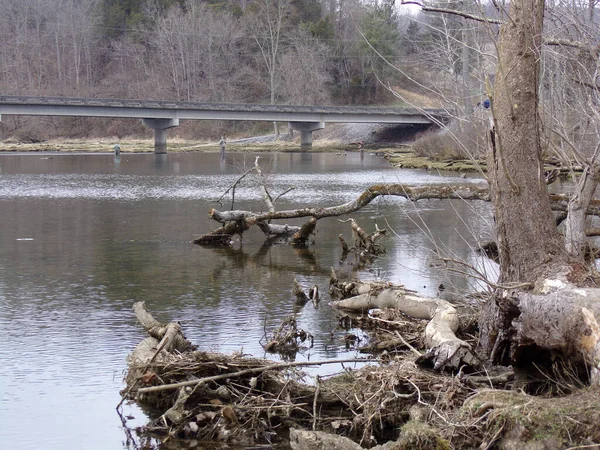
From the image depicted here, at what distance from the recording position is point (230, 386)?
8570 millimetres

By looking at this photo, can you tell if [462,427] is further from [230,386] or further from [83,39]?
[83,39]

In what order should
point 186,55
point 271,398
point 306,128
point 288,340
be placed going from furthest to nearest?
point 186,55 < point 306,128 < point 288,340 < point 271,398

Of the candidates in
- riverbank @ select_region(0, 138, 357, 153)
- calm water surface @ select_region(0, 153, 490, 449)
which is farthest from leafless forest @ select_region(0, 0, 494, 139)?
calm water surface @ select_region(0, 153, 490, 449)

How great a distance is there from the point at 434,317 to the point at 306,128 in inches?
2678

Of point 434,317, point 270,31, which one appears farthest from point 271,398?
point 270,31

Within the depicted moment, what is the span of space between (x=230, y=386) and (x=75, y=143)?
8314cm

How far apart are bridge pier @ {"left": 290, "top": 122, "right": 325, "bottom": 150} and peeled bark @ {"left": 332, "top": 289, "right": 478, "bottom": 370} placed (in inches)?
2519

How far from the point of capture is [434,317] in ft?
33.9

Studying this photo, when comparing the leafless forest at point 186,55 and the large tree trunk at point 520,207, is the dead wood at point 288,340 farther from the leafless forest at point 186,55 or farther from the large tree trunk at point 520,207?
the leafless forest at point 186,55

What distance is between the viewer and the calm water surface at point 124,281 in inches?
372

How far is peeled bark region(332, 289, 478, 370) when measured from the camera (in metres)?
8.66

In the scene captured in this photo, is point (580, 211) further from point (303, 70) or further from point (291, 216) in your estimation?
point (303, 70)

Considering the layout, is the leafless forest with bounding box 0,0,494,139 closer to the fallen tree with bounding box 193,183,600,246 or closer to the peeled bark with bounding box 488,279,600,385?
the fallen tree with bounding box 193,183,600,246

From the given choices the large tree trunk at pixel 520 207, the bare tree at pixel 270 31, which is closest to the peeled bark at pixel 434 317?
the large tree trunk at pixel 520 207
